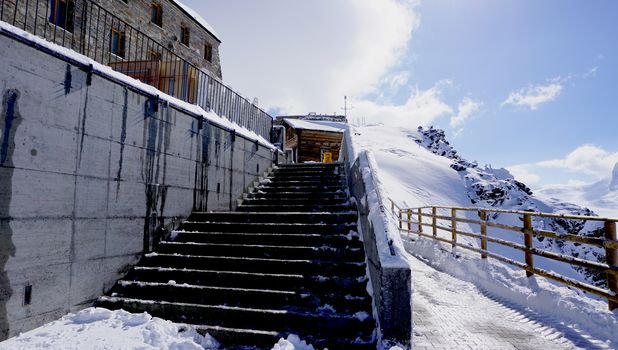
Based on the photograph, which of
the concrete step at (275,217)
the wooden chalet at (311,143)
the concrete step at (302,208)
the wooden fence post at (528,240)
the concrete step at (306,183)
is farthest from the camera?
the wooden chalet at (311,143)

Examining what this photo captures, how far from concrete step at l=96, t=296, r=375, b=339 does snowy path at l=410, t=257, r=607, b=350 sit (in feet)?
2.60

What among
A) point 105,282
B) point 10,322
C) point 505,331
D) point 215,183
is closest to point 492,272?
point 505,331

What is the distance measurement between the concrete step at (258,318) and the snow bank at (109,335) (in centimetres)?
24

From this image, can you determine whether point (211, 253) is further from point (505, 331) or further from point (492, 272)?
point (492, 272)

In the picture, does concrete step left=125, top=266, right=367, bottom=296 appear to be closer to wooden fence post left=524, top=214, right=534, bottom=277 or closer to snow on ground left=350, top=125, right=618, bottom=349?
snow on ground left=350, top=125, right=618, bottom=349

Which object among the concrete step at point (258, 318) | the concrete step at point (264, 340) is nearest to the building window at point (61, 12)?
the concrete step at point (258, 318)

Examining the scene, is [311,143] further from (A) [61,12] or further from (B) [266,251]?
(B) [266,251]

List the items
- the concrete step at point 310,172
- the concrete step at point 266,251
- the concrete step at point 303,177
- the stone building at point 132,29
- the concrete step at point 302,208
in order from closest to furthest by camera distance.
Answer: the concrete step at point 266,251, the concrete step at point 302,208, the concrete step at point 303,177, the concrete step at point 310,172, the stone building at point 132,29

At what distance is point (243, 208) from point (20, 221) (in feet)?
15.8

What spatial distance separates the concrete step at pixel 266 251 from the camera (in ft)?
17.7

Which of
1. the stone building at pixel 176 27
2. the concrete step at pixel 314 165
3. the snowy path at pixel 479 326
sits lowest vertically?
the snowy path at pixel 479 326

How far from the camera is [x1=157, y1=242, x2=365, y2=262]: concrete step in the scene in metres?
5.39

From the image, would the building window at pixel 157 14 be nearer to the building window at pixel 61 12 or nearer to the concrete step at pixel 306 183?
the building window at pixel 61 12

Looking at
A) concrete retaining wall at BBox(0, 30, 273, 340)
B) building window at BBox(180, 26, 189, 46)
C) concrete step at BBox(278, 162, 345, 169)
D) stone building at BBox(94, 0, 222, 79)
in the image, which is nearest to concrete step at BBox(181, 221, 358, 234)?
concrete retaining wall at BBox(0, 30, 273, 340)
